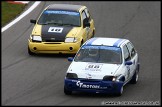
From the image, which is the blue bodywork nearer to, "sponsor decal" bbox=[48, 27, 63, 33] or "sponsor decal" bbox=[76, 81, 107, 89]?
"sponsor decal" bbox=[76, 81, 107, 89]

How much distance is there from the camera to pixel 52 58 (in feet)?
77.6

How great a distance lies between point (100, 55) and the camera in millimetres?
18828

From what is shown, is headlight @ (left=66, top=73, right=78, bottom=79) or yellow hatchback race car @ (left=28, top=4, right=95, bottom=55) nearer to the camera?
headlight @ (left=66, top=73, right=78, bottom=79)

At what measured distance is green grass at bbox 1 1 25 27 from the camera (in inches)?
1211

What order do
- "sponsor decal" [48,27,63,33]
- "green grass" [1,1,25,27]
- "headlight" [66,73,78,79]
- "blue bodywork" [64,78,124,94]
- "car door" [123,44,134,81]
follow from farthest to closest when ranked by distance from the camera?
"green grass" [1,1,25,27] < "sponsor decal" [48,27,63,33] < "car door" [123,44,134,81] < "headlight" [66,73,78,79] < "blue bodywork" [64,78,124,94]

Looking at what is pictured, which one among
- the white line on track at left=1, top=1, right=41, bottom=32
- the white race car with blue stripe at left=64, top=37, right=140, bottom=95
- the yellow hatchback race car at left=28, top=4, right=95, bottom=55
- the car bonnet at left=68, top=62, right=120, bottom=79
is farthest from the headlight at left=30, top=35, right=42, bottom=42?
the car bonnet at left=68, top=62, right=120, bottom=79

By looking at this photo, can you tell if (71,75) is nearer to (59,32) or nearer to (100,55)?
(100,55)

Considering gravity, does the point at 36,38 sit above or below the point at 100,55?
below

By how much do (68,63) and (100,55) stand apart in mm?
4028

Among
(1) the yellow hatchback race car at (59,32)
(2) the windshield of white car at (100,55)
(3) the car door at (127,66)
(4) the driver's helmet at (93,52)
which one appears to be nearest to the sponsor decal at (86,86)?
(2) the windshield of white car at (100,55)

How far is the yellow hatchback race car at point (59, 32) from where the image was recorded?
78.0ft

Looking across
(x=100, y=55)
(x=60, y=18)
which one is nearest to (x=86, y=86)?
(x=100, y=55)

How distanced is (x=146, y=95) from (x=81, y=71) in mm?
1808

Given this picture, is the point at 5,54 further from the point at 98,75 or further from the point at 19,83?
the point at 98,75
